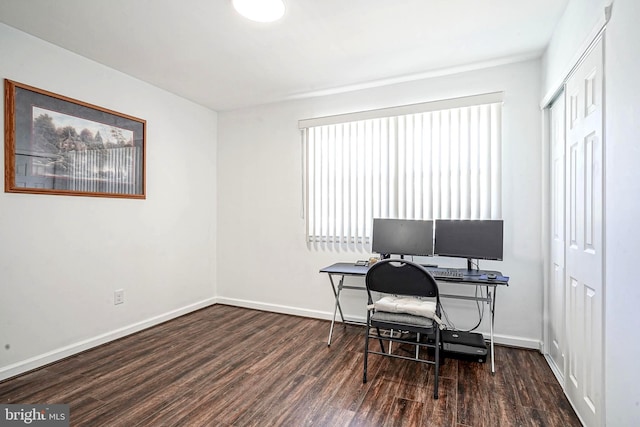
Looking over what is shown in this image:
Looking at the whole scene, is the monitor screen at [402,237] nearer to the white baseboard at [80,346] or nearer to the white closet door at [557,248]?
the white closet door at [557,248]

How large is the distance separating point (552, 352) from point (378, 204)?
201cm

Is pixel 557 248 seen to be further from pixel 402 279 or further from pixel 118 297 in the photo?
pixel 118 297

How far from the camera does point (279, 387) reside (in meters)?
2.33

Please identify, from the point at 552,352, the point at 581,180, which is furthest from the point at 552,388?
the point at 581,180

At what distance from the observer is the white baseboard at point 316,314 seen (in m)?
2.96

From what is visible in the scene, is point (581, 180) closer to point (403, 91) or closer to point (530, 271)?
point (530, 271)

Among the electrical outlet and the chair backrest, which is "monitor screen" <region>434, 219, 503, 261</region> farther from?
the electrical outlet

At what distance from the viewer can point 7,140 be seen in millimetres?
2426

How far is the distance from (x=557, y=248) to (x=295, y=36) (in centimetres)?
269

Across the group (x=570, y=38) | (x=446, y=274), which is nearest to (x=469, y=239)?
(x=446, y=274)

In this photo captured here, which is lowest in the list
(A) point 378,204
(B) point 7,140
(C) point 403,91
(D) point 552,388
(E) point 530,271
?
(D) point 552,388

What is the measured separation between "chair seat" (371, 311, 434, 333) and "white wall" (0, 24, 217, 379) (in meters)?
2.60

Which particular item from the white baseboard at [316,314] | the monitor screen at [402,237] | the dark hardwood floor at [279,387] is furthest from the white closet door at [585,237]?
the monitor screen at [402,237]

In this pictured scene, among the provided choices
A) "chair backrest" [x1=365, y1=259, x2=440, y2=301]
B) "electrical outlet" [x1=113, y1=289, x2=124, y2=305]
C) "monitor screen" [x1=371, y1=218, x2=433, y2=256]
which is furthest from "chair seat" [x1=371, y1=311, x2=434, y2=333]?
"electrical outlet" [x1=113, y1=289, x2=124, y2=305]
